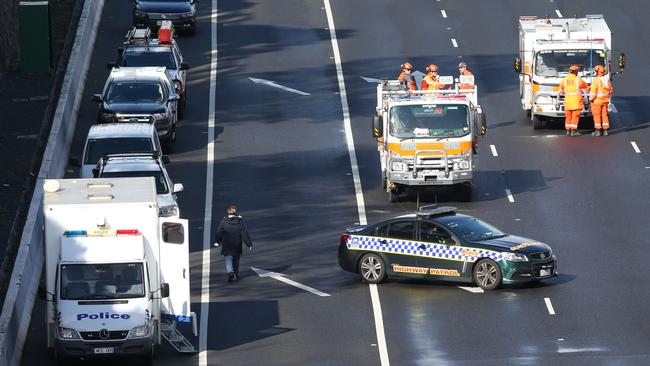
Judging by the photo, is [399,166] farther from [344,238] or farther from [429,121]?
[344,238]

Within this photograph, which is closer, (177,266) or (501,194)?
(177,266)

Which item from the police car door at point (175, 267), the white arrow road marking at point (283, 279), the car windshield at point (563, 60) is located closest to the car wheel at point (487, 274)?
the white arrow road marking at point (283, 279)

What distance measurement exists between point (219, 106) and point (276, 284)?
51.0ft

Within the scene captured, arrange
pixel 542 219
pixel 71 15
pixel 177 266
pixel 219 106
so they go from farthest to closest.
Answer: pixel 71 15 < pixel 219 106 < pixel 542 219 < pixel 177 266

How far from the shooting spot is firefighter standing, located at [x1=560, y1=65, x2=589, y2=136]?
145ft

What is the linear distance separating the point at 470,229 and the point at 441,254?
0.87 meters

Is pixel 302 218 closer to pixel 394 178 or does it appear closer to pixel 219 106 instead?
pixel 394 178

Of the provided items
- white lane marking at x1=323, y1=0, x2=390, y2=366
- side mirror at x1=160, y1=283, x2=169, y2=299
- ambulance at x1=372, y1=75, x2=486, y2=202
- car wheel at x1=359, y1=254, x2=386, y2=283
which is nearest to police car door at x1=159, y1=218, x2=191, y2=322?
side mirror at x1=160, y1=283, x2=169, y2=299

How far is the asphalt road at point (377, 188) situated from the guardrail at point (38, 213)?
445mm

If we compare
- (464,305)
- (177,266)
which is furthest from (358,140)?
(177,266)

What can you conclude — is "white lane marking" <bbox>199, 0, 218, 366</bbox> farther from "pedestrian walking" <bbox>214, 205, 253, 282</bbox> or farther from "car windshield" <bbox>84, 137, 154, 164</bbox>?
"car windshield" <bbox>84, 137, 154, 164</bbox>

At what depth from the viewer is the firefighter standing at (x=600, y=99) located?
44500 millimetres

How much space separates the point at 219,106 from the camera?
48.7 m

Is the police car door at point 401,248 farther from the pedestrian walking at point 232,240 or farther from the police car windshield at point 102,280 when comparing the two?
the police car windshield at point 102,280
